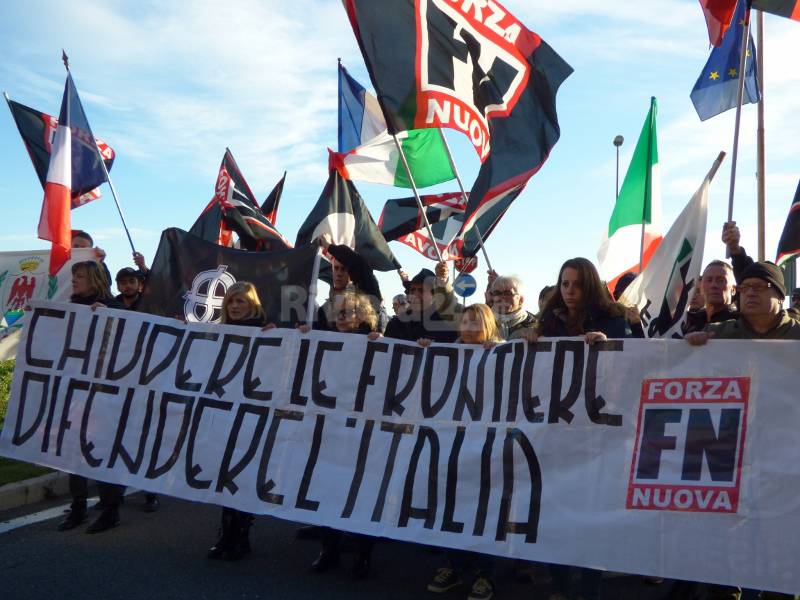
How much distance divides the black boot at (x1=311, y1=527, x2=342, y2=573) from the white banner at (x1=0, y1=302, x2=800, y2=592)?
0.28 meters

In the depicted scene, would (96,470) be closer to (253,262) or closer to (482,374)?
(253,262)

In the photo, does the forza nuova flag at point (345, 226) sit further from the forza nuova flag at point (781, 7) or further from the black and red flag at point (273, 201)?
the forza nuova flag at point (781, 7)

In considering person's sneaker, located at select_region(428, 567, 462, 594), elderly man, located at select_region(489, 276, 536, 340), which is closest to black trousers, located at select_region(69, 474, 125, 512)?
person's sneaker, located at select_region(428, 567, 462, 594)

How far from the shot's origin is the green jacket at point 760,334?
379 cm

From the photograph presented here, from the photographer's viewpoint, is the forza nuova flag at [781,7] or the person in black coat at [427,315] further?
the forza nuova flag at [781,7]

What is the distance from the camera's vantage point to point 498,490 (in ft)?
13.1

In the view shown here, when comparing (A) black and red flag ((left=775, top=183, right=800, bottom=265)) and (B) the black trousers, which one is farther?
(A) black and red flag ((left=775, top=183, right=800, bottom=265))

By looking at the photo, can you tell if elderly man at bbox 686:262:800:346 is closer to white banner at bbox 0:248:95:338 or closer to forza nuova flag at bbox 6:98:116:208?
forza nuova flag at bbox 6:98:116:208

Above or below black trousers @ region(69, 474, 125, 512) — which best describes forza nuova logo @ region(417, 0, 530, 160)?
above

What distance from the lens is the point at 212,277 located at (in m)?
6.00

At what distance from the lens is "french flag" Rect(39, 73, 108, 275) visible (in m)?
7.51

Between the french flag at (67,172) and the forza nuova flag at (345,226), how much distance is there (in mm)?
2301

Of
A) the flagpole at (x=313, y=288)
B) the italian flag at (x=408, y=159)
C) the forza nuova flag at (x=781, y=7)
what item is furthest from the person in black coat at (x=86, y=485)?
the forza nuova flag at (x=781, y=7)

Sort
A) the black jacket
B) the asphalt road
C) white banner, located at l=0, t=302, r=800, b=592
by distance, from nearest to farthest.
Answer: white banner, located at l=0, t=302, r=800, b=592
the asphalt road
the black jacket
